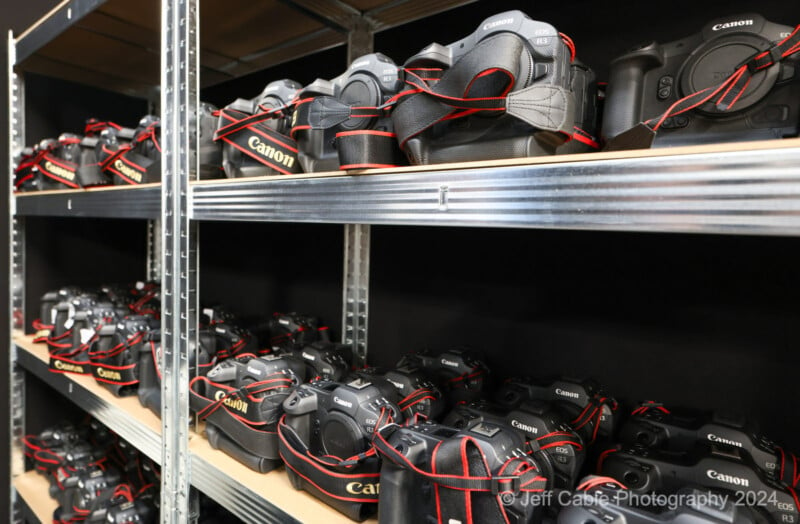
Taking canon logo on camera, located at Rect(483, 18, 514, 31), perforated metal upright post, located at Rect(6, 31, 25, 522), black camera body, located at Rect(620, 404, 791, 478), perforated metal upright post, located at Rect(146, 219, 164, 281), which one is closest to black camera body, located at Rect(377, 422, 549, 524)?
black camera body, located at Rect(620, 404, 791, 478)

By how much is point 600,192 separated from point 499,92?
16cm

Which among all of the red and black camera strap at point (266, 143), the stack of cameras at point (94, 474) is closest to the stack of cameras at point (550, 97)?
the red and black camera strap at point (266, 143)

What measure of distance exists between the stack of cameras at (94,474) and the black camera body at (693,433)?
1.22 m

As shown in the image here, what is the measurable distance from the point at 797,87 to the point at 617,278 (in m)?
0.44

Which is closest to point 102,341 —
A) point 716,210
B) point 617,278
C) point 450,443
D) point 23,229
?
point 23,229

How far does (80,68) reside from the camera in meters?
1.67

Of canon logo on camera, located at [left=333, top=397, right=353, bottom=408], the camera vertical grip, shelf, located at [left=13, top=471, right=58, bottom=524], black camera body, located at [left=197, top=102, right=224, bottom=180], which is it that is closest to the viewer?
the camera vertical grip

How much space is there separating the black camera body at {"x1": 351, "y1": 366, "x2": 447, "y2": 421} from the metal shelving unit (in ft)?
0.64

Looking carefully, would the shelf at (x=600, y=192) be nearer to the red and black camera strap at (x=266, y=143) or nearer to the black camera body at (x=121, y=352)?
the red and black camera strap at (x=266, y=143)

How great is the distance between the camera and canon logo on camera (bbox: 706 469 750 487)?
0.54 m

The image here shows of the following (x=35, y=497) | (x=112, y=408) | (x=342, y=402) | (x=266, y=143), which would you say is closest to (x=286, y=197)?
(x=266, y=143)

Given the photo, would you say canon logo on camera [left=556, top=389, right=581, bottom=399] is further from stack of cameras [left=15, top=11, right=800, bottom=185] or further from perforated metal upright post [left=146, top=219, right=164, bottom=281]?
perforated metal upright post [left=146, top=219, right=164, bottom=281]

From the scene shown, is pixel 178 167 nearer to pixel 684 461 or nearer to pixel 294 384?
pixel 294 384

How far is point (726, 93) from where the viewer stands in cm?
48
